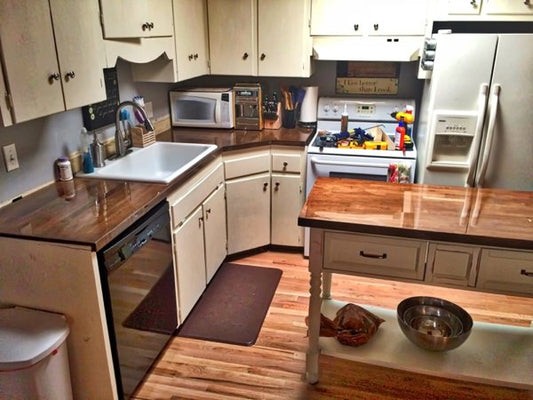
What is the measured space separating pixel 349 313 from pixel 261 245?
1314mm

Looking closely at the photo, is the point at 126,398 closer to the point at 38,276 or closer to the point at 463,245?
the point at 38,276

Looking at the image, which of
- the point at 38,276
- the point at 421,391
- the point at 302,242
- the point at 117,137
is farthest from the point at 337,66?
the point at 38,276

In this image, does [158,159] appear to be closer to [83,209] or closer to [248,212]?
[248,212]

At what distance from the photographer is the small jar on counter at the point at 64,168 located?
88.2 inches

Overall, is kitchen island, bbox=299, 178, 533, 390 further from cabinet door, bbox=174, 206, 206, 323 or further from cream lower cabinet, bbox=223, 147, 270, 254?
cream lower cabinet, bbox=223, 147, 270, 254

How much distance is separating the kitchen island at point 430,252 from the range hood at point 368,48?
1.28 m

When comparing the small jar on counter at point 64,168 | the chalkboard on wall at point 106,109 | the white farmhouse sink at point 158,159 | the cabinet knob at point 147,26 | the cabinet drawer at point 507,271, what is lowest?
the cabinet drawer at point 507,271

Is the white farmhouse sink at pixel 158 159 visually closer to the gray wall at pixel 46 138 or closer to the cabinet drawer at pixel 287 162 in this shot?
the gray wall at pixel 46 138

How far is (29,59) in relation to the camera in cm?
165

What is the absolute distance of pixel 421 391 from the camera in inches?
84.7

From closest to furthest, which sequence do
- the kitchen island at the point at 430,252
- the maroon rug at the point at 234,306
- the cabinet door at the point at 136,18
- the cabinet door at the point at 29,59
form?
the cabinet door at the point at 29,59 → the kitchen island at the point at 430,252 → the cabinet door at the point at 136,18 → the maroon rug at the point at 234,306

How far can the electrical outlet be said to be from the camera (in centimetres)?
194

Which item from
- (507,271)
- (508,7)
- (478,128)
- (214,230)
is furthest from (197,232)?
(508,7)

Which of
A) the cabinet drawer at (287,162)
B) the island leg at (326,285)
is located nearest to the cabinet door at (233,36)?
the cabinet drawer at (287,162)
